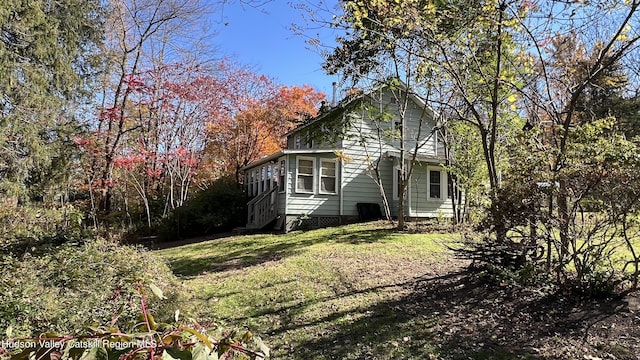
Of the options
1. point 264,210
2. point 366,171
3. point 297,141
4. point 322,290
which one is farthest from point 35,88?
point 366,171

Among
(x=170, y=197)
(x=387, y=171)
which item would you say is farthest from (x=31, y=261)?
(x=170, y=197)

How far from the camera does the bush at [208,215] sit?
16312 millimetres

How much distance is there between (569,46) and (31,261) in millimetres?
9402

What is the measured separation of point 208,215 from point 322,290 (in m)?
10.8

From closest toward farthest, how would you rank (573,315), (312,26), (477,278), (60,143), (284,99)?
(573,315) < (477,278) < (312,26) < (60,143) < (284,99)

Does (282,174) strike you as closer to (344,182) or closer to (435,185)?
(344,182)

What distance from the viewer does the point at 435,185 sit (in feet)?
52.4

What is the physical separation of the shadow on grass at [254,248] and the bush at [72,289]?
219cm

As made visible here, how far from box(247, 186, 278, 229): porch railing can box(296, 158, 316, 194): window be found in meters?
1.09

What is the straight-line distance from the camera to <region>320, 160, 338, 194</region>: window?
15.5 metres

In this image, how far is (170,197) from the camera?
62.6 feet

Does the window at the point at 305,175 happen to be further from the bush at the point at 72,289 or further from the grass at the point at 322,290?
the bush at the point at 72,289

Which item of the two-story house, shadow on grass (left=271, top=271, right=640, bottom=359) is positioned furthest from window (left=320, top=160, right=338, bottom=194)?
shadow on grass (left=271, top=271, right=640, bottom=359)

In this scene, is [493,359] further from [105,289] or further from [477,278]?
[105,289]
